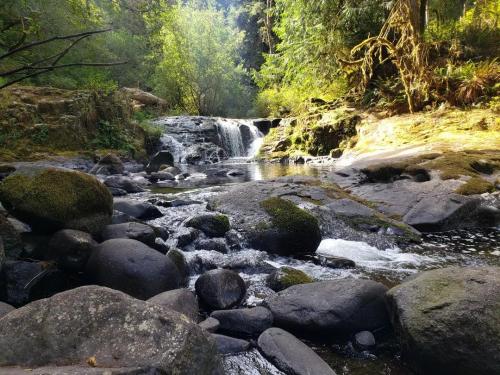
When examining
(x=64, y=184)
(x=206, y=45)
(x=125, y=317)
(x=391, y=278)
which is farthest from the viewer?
(x=206, y=45)

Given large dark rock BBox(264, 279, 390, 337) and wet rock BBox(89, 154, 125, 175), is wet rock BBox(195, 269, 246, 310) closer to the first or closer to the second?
large dark rock BBox(264, 279, 390, 337)

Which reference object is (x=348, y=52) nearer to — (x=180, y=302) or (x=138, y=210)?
(x=138, y=210)

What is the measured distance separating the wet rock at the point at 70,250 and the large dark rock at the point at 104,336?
1862mm

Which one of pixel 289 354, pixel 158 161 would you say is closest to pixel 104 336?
pixel 289 354

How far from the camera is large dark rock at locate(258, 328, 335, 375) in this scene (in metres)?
2.60

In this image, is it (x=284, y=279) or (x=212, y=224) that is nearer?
(x=284, y=279)

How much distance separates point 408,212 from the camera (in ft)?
21.4

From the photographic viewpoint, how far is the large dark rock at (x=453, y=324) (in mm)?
2433

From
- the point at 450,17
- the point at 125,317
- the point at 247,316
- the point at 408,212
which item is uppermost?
the point at 450,17

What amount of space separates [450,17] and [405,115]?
6.61 m

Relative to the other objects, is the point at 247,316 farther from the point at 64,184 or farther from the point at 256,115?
the point at 256,115

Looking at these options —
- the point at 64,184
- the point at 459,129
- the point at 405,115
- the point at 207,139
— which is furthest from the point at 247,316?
the point at 207,139

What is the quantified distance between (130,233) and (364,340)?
2933mm

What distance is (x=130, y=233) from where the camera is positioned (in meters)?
4.63
